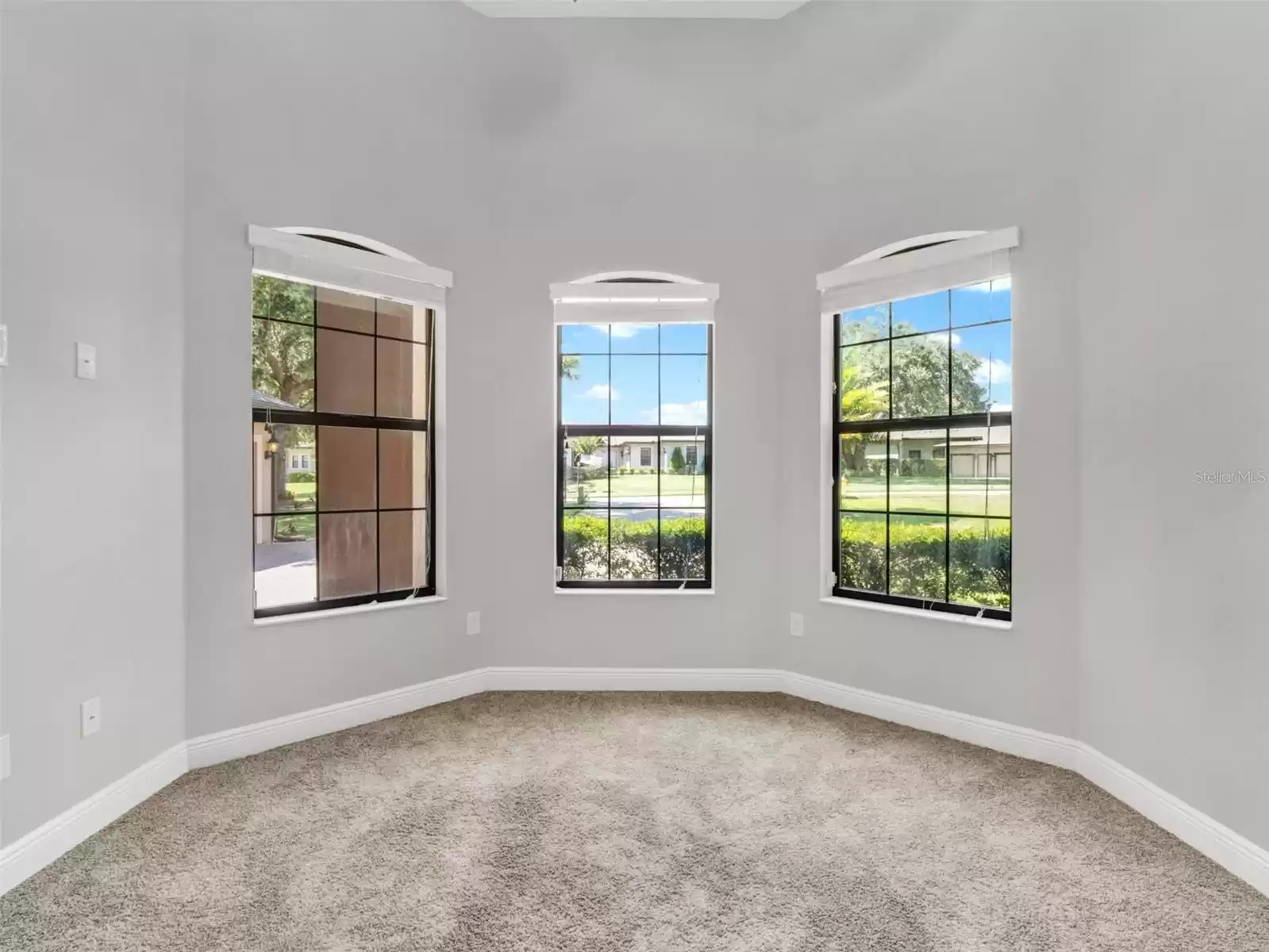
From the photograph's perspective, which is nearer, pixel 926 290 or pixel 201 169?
pixel 201 169

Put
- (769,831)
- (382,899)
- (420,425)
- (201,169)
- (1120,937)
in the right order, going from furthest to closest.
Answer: (420,425)
(201,169)
(769,831)
(382,899)
(1120,937)

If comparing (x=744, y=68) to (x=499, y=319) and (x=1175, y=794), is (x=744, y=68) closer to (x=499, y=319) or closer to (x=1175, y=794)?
(x=499, y=319)

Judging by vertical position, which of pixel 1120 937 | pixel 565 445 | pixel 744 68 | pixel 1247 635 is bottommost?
pixel 1120 937

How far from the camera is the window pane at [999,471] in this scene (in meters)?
2.92

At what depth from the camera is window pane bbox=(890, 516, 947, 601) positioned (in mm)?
3170

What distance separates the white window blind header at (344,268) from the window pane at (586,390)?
0.79m

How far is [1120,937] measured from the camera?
1.74 metres

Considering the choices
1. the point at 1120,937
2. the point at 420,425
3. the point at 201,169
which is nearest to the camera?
the point at 1120,937

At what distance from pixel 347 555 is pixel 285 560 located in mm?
283

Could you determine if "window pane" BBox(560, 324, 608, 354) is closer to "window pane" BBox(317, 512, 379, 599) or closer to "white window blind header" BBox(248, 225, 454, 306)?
"white window blind header" BBox(248, 225, 454, 306)

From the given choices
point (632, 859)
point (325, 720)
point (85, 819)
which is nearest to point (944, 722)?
point (632, 859)

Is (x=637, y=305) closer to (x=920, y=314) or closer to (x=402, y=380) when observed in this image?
(x=402, y=380)

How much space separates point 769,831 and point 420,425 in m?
2.48

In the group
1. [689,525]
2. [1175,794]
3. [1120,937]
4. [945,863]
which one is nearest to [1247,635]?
[1175,794]
